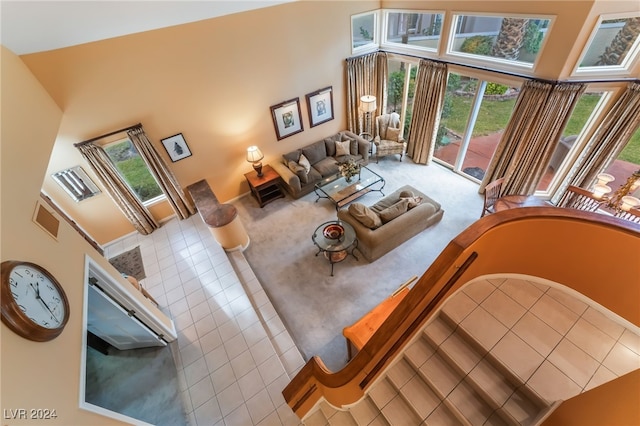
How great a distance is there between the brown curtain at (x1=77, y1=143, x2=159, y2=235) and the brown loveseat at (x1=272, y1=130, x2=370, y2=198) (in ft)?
8.90

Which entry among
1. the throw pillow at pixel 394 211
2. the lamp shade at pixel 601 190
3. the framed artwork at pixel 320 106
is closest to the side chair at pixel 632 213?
the lamp shade at pixel 601 190

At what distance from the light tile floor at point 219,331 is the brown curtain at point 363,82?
432 cm

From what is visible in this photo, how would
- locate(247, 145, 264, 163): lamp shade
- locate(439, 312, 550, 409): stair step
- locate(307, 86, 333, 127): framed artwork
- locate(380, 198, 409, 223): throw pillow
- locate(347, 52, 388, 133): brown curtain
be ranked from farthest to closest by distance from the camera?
locate(347, 52, 388, 133): brown curtain
locate(307, 86, 333, 127): framed artwork
locate(247, 145, 264, 163): lamp shade
locate(380, 198, 409, 223): throw pillow
locate(439, 312, 550, 409): stair step

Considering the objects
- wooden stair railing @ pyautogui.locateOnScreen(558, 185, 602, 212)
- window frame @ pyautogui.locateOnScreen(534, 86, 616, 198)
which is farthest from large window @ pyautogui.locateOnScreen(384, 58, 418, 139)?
wooden stair railing @ pyautogui.locateOnScreen(558, 185, 602, 212)

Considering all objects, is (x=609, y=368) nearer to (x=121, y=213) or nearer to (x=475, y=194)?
(x=475, y=194)

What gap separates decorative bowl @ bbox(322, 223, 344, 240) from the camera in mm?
4566

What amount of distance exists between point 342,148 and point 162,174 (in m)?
3.74

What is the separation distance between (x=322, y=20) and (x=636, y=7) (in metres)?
4.40

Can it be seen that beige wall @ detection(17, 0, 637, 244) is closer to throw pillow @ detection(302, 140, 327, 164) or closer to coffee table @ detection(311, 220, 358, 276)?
throw pillow @ detection(302, 140, 327, 164)

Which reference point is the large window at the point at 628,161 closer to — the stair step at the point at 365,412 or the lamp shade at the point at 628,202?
the lamp shade at the point at 628,202

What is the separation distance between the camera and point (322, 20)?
17.4 ft

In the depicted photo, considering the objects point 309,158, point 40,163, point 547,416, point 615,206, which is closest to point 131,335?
point 40,163

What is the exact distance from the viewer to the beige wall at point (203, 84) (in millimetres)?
3955

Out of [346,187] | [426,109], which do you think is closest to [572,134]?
[426,109]
